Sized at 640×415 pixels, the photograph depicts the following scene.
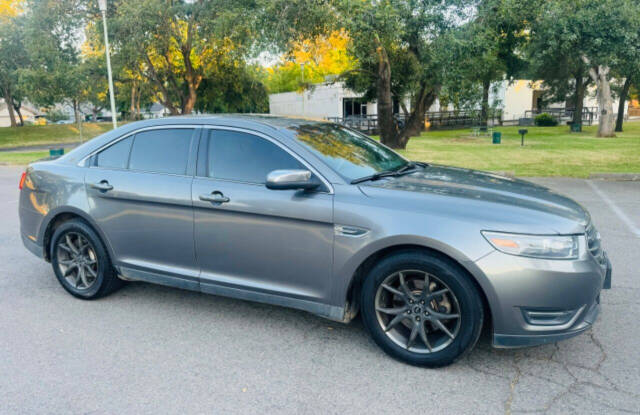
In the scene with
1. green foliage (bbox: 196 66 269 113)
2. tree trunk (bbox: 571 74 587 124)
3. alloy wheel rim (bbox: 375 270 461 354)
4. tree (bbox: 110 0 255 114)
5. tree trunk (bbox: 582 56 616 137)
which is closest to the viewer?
alloy wheel rim (bbox: 375 270 461 354)

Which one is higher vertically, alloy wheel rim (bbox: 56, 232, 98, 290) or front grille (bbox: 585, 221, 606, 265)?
front grille (bbox: 585, 221, 606, 265)

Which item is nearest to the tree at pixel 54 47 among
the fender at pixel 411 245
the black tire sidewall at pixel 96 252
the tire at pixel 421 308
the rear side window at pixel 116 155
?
the black tire sidewall at pixel 96 252

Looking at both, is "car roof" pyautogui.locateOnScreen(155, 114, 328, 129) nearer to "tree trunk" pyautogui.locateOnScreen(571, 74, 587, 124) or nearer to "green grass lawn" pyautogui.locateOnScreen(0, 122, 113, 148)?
"green grass lawn" pyautogui.locateOnScreen(0, 122, 113, 148)

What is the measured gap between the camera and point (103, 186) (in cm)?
446

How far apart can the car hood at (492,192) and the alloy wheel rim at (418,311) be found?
1.93 ft

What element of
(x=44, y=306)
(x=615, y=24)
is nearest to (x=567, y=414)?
(x=44, y=306)

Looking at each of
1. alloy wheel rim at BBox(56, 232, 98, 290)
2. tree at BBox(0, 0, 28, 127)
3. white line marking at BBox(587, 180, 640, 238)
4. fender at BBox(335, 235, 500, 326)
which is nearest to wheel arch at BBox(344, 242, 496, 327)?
fender at BBox(335, 235, 500, 326)

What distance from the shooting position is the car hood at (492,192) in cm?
338

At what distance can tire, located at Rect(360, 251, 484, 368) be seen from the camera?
3.23m

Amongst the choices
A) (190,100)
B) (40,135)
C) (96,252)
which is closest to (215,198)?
(96,252)

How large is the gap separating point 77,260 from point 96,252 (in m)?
0.30

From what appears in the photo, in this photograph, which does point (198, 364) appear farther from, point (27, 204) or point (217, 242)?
point (27, 204)

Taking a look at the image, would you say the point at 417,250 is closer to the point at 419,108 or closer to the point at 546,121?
the point at 419,108

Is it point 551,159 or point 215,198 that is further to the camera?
point 551,159
